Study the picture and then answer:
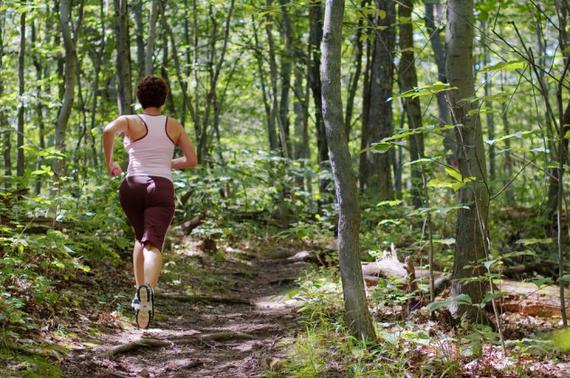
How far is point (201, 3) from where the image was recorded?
55.3 ft

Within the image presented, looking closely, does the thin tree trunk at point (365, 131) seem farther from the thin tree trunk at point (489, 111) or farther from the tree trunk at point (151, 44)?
the tree trunk at point (151, 44)

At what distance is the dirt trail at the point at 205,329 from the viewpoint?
445 centimetres

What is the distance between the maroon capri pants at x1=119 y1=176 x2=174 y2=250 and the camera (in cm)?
498

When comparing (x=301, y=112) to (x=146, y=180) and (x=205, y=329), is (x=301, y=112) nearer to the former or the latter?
(x=205, y=329)

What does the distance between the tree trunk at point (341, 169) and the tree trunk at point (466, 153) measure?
3.23 feet

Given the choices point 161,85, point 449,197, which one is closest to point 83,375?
point 161,85

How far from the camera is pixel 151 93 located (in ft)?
17.2

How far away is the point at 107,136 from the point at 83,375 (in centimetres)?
202

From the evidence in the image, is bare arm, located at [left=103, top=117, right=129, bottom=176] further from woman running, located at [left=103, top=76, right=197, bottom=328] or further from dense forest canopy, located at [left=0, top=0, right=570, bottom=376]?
dense forest canopy, located at [left=0, top=0, right=570, bottom=376]

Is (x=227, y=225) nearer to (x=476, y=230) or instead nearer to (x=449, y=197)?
(x=449, y=197)

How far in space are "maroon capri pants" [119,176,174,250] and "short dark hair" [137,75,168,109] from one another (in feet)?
2.37

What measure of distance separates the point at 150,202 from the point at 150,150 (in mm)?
460

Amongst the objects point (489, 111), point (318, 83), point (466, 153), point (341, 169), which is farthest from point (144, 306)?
point (318, 83)

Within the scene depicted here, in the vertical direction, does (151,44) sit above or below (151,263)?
above
